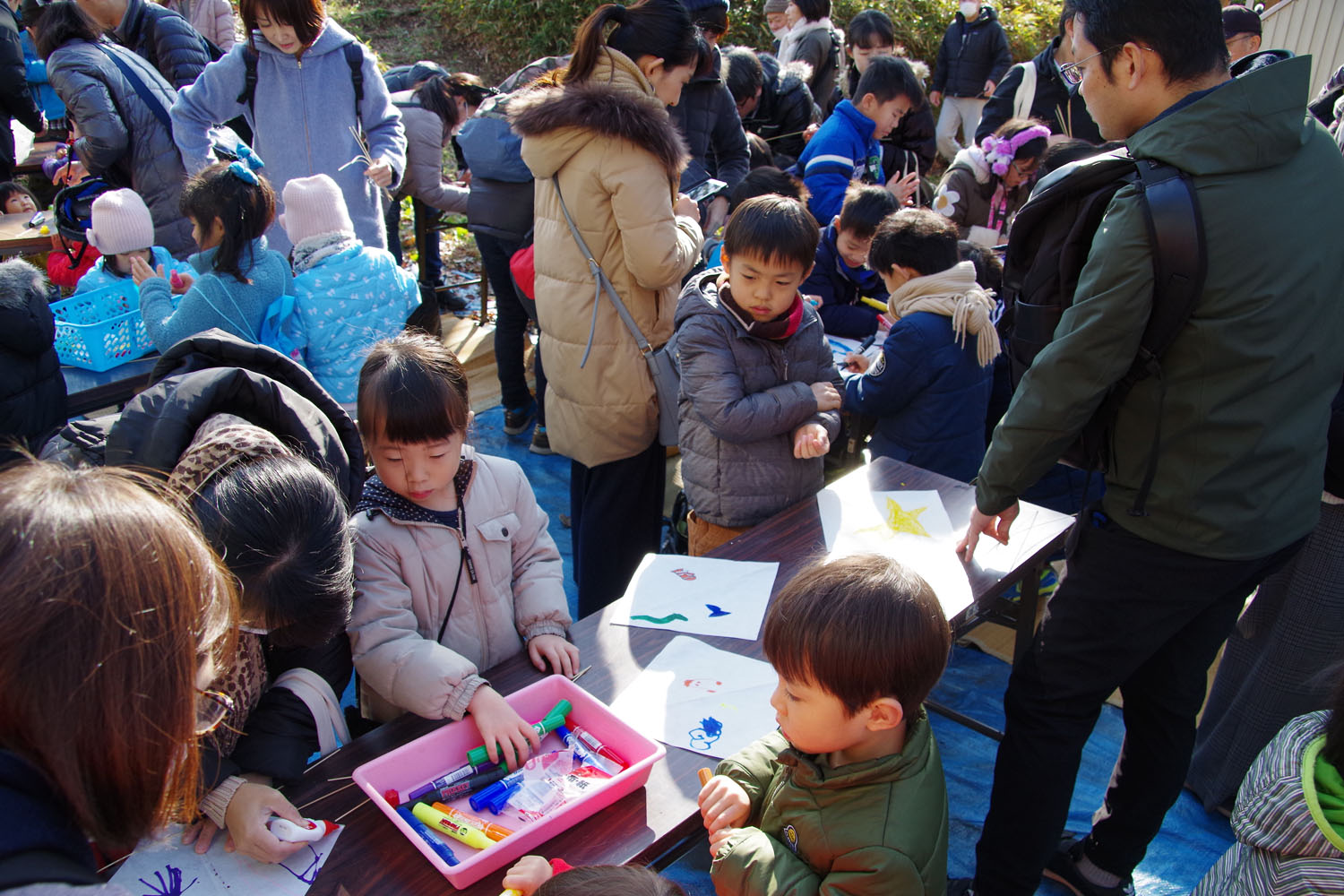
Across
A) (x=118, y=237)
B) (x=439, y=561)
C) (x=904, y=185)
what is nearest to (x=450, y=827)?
(x=439, y=561)

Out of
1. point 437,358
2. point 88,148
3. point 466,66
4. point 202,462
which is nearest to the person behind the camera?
point 202,462

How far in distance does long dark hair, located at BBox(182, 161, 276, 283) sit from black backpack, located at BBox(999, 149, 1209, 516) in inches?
84.7

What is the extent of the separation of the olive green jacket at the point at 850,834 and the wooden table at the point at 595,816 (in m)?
0.13

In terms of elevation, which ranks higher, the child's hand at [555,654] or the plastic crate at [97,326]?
the plastic crate at [97,326]

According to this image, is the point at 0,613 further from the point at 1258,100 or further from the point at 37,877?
the point at 1258,100

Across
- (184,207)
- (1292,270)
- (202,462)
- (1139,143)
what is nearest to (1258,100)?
(1139,143)

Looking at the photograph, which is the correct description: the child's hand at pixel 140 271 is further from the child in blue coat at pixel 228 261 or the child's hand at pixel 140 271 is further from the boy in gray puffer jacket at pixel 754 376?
the boy in gray puffer jacket at pixel 754 376

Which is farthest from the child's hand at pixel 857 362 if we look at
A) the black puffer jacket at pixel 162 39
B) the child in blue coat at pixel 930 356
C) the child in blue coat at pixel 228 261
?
the black puffer jacket at pixel 162 39

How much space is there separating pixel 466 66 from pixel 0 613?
10579 millimetres

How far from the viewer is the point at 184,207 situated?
2627 mm

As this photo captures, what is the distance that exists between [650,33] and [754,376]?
1140 mm

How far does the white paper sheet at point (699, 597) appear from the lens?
1.83 meters

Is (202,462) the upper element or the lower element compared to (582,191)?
lower

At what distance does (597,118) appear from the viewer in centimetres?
242
